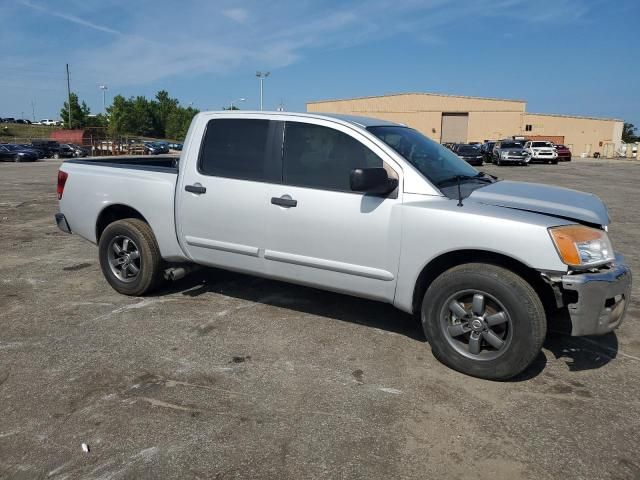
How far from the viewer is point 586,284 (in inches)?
123

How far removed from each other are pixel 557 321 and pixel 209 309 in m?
2.98

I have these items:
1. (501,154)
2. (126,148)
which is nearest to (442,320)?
(501,154)

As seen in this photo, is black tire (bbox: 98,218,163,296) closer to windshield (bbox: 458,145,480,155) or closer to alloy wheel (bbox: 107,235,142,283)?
alloy wheel (bbox: 107,235,142,283)

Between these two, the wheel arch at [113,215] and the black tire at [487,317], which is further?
the wheel arch at [113,215]

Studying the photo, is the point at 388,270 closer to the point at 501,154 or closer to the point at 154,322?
the point at 154,322

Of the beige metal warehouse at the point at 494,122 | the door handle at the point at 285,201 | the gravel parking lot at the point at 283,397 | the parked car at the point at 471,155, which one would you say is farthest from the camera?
the beige metal warehouse at the point at 494,122

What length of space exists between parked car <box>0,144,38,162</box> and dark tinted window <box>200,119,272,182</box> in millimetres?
37091

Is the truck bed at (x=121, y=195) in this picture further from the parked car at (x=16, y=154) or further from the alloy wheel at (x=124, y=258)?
the parked car at (x=16, y=154)

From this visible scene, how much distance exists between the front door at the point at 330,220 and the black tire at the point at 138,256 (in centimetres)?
134

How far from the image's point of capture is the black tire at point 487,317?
3.28 metres

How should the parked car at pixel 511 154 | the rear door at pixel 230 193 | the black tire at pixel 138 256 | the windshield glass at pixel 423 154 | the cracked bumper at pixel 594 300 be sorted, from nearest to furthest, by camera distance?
the cracked bumper at pixel 594 300 < the windshield glass at pixel 423 154 < the rear door at pixel 230 193 < the black tire at pixel 138 256 < the parked car at pixel 511 154

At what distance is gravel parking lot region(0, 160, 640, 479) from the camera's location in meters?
2.63

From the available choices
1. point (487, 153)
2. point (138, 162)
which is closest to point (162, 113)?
point (487, 153)

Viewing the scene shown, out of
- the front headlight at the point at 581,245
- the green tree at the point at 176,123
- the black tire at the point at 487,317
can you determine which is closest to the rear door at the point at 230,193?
the black tire at the point at 487,317
